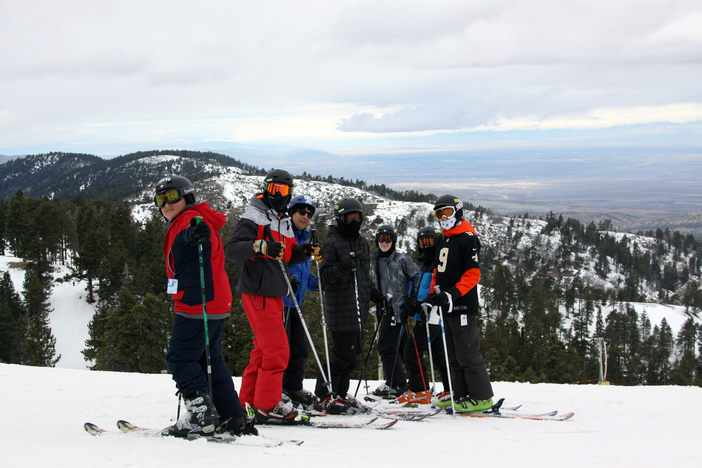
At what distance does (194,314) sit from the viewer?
4.19 m

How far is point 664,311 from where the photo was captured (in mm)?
131750

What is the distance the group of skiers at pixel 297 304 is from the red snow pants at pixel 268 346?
13 millimetres

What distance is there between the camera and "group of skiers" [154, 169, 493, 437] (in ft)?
13.8

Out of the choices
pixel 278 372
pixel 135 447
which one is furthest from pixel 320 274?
pixel 135 447

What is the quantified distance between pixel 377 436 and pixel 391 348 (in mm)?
3020

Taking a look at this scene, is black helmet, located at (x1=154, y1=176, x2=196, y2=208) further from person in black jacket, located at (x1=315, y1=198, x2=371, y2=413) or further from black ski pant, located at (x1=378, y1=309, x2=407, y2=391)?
black ski pant, located at (x1=378, y1=309, x2=407, y2=391)

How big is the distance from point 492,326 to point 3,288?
61.9 metres

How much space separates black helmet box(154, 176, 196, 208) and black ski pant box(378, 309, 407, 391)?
410 cm

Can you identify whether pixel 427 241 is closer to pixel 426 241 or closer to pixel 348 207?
pixel 426 241

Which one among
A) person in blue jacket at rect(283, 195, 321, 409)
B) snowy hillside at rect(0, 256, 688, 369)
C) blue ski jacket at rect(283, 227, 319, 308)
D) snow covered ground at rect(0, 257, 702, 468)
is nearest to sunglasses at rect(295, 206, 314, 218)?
person in blue jacket at rect(283, 195, 321, 409)

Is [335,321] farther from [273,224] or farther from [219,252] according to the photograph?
[219,252]

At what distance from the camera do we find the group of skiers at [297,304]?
4.21 metres

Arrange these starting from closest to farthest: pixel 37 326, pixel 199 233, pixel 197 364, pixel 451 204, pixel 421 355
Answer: pixel 199 233
pixel 197 364
pixel 451 204
pixel 421 355
pixel 37 326

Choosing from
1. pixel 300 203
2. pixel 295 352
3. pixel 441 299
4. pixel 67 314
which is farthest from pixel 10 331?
pixel 441 299
